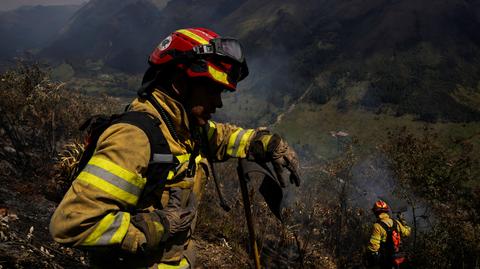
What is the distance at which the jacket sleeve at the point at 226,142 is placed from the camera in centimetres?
314

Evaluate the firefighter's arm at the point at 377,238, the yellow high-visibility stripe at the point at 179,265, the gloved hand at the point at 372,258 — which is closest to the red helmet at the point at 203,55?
the yellow high-visibility stripe at the point at 179,265

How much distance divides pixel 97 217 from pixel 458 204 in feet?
45.6

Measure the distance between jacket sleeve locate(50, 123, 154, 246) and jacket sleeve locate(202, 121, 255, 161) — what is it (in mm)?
1200

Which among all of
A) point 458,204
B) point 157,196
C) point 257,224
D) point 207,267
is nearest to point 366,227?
point 458,204

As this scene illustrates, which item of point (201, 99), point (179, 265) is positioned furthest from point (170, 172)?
point (179, 265)

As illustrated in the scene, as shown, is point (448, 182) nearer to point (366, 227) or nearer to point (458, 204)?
point (458, 204)

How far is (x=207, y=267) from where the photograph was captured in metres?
6.05

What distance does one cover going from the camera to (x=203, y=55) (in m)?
2.43

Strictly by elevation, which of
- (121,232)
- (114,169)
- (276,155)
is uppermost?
(114,169)

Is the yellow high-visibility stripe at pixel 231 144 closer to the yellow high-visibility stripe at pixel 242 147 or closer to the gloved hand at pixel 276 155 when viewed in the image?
the yellow high-visibility stripe at pixel 242 147

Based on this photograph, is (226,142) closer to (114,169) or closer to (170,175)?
(170,175)

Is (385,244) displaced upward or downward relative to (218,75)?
downward

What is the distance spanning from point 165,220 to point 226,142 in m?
1.27

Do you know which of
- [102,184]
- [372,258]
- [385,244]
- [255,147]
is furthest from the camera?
[372,258]
